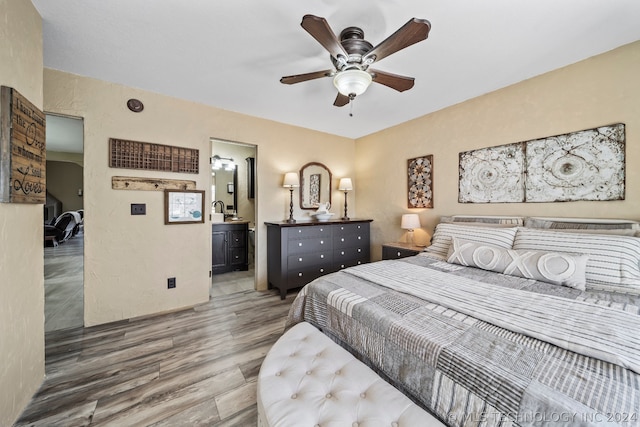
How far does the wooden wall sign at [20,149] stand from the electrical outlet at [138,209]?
0.96 m

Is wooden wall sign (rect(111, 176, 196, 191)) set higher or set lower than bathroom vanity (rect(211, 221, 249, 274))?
higher

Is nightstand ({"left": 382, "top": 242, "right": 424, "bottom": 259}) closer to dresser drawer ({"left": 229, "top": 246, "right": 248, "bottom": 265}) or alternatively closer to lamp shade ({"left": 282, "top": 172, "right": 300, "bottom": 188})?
lamp shade ({"left": 282, "top": 172, "right": 300, "bottom": 188})

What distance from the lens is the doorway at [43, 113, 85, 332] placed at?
2729 millimetres

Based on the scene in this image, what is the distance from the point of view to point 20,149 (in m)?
1.37

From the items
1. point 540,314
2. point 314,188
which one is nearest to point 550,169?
point 540,314

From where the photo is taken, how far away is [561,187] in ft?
7.39

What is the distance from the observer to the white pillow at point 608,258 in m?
1.55

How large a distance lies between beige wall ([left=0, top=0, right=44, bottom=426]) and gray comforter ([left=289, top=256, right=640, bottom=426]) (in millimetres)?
1689

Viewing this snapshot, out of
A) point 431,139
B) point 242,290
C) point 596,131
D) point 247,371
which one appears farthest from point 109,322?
point 596,131

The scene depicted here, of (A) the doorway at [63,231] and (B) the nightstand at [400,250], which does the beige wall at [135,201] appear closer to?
(A) the doorway at [63,231]

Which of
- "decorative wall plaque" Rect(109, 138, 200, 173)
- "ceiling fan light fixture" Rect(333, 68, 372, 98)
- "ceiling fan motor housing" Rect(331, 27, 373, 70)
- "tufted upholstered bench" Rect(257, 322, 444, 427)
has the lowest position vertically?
"tufted upholstered bench" Rect(257, 322, 444, 427)

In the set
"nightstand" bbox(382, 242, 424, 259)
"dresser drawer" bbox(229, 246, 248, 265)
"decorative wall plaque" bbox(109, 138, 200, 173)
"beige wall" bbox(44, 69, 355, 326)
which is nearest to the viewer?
"beige wall" bbox(44, 69, 355, 326)

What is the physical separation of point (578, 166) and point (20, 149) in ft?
13.6

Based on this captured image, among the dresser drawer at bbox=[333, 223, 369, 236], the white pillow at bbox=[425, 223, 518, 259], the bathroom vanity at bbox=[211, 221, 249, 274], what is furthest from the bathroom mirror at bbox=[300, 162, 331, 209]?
the white pillow at bbox=[425, 223, 518, 259]
